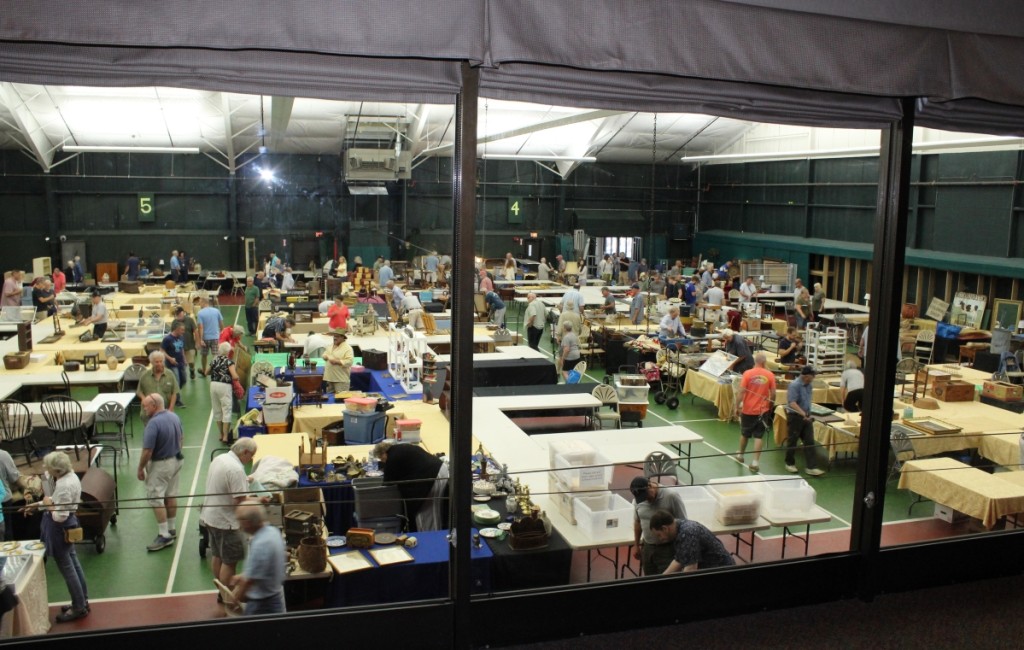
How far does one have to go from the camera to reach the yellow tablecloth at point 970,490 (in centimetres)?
721

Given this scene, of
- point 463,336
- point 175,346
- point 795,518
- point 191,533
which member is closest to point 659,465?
point 795,518

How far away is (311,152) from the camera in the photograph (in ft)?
94.2

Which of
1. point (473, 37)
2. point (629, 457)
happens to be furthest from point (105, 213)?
point (473, 37)

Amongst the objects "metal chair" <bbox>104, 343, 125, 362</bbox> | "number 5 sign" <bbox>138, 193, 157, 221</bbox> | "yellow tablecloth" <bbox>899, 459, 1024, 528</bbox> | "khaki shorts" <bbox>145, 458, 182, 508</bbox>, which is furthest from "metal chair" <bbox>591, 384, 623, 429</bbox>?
"number 5 sign" <bbox>138, 193, 157, 221</bbox>

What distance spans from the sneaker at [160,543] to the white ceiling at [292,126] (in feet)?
42.1

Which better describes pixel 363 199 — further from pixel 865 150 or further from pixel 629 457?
pixel 629 457

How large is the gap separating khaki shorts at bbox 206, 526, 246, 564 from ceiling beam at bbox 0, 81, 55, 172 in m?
18.2

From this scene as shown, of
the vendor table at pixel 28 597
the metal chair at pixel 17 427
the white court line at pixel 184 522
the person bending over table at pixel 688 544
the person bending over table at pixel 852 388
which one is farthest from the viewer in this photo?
→ the person bending over table at pixel 852 388

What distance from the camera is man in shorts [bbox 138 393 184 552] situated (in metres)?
7.31

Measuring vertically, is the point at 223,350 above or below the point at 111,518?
above

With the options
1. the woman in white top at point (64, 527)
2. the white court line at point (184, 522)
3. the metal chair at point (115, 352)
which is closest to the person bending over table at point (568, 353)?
the white court line at point (184, 522)

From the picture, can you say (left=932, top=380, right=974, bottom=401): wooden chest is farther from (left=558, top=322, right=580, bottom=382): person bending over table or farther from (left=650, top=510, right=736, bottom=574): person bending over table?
(left=650, top=510, right=736, bottom=574): person bending over table

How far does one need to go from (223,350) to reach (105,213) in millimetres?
20245

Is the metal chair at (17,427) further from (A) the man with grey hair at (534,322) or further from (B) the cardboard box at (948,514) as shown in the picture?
(B) the cardboard box at (948,514)
